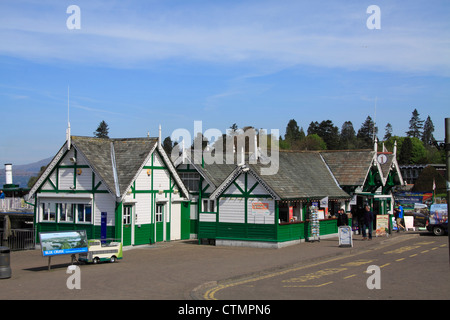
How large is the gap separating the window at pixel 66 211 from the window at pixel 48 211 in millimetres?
443

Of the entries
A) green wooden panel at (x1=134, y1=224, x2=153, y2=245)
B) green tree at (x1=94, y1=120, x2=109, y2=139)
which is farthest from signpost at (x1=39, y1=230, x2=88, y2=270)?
green tree at (x1=94, y1=120, x2=109, y2=139)

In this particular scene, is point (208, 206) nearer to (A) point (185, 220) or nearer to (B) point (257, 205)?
(A) point (185, 220)

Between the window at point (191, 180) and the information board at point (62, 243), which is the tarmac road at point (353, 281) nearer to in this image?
the information board at point (62, 243)

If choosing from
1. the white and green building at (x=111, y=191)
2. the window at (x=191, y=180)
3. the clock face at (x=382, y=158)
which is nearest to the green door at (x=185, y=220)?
the white and green building at (x=111, y=191)

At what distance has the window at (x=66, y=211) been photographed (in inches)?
1140

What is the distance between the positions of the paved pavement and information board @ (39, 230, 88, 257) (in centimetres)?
75

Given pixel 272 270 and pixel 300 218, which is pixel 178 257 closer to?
pixel 272 270

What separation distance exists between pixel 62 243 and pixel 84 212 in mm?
8945

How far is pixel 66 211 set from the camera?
2908 cm

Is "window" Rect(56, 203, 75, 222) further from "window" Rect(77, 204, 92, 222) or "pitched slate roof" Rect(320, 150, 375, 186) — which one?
"pitched slate roof" Rect(320, 150, 375, 186)

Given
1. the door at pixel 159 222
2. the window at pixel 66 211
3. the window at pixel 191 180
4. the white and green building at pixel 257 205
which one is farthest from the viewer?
the window at pixel 191 180

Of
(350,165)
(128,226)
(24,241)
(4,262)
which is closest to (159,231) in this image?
(128,226)

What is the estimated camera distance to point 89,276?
18.0m
